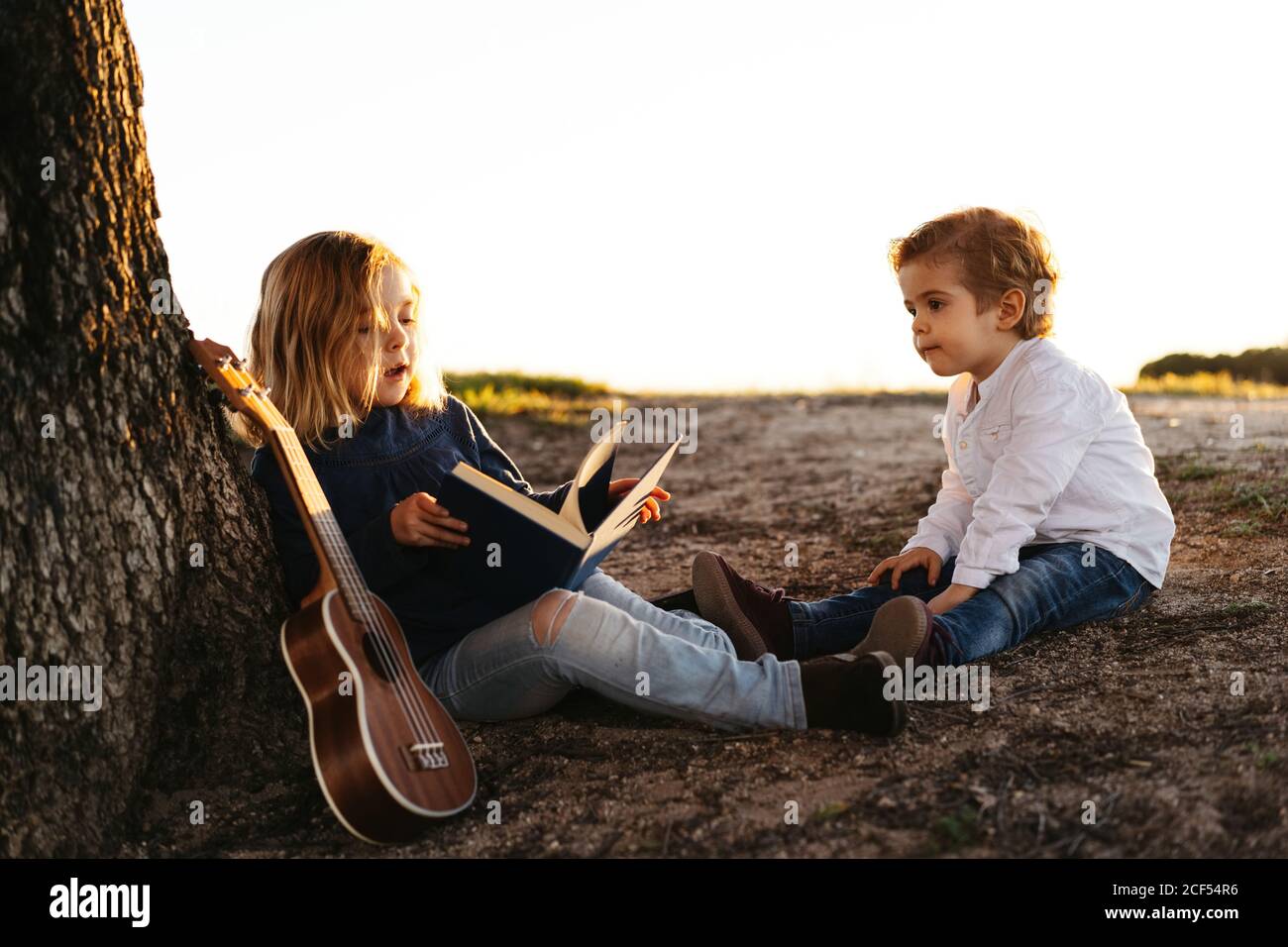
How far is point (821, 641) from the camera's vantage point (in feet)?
10.8

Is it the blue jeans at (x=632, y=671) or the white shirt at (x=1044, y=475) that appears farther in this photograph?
the white shirt at (x=1044, y=475)

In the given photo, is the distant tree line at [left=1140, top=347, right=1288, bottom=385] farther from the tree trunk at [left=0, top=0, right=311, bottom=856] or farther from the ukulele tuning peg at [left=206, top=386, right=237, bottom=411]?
the tree trunk at [left=0, top=0, right=311, bottom=856]

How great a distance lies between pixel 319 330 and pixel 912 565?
188 cm

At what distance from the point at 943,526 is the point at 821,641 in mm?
582

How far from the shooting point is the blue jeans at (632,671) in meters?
2.67

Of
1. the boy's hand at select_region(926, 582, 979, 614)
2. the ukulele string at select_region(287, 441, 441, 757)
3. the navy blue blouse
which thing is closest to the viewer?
the ukulele string at select_region(287, 441, 441, 757)

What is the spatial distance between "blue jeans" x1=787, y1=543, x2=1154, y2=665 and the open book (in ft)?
2.59

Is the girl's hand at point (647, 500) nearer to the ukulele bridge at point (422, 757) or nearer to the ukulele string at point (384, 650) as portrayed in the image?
the ukulele string at point (384, 650)

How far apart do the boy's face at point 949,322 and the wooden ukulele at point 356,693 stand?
5.83 ft

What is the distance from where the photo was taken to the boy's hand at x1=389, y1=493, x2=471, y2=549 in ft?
8.73

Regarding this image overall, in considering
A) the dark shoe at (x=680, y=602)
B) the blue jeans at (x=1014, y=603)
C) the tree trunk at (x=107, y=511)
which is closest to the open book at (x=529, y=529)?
the dark shoe at (x=680, y=602)

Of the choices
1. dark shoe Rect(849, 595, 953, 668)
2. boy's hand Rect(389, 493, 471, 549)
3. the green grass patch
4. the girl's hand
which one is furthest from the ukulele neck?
the green grass patch

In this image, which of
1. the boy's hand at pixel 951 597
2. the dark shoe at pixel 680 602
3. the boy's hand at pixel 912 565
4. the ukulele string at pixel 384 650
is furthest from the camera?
the boy's hand at pixel 912 565
